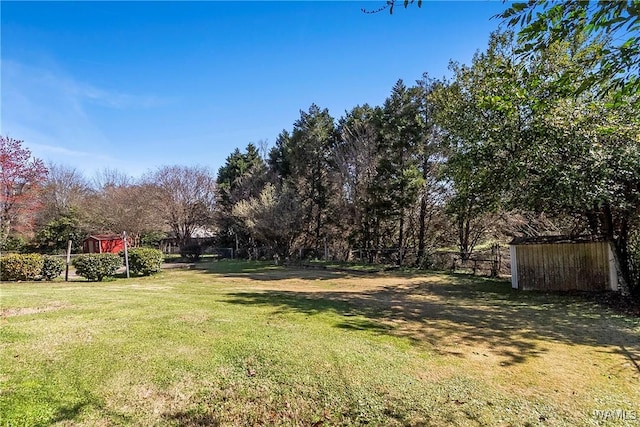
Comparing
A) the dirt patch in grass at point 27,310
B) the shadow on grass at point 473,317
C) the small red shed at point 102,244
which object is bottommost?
the shadow on grass at point 473,317

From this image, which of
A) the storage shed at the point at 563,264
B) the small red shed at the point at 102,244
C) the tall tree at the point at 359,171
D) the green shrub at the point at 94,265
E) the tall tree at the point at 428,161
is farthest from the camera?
the small red shed at the point at 102,244

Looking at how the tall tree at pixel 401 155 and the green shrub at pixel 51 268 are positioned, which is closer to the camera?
the green shrub at pixel 51 268

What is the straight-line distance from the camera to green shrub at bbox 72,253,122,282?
11.3 metres

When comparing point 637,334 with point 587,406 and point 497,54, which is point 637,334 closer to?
point 587,406

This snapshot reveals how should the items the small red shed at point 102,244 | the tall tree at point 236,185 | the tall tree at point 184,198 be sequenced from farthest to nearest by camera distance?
the tall tree at point 184,198
the tall tree at point 236,185
the small red shed at point 102,244

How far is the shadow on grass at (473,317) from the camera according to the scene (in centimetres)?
484

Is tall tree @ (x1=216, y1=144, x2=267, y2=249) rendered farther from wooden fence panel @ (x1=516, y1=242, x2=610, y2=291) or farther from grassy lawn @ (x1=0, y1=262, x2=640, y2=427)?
grassy lawn @ (x1=0, y1=262, x2=640, y2=427)

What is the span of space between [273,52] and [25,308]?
7.29 metres

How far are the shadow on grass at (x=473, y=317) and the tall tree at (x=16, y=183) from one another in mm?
18403

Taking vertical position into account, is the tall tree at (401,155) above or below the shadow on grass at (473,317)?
above

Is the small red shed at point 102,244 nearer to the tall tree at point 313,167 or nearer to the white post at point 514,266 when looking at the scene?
the tall tree at point 313,167

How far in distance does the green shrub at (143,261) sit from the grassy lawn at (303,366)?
6283mm

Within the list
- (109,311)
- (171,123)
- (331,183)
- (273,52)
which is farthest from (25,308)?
(331,183)

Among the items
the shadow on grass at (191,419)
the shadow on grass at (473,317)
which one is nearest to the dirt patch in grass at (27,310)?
the shadow on grass at (473,317)
